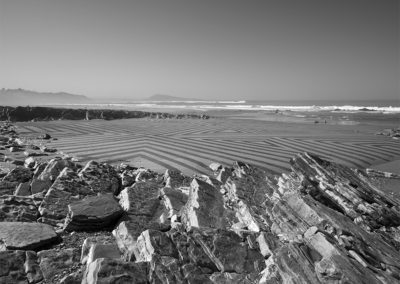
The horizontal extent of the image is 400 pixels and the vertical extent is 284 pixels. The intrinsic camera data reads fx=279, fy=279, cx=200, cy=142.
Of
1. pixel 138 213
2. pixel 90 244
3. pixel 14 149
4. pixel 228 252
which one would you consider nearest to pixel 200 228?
pixel 228 252

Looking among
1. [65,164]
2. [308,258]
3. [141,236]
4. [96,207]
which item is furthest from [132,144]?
[308,258]

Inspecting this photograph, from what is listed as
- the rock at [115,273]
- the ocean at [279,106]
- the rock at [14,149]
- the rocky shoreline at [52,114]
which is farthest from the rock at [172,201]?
the ocean at [279,106]

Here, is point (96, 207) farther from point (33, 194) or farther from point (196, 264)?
point (196, 264)

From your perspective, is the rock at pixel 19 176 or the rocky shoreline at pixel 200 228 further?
the rock at pixel 19 176

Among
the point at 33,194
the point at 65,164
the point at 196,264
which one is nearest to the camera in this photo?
the point at 196,264

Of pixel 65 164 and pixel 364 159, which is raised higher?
pixel 65 164

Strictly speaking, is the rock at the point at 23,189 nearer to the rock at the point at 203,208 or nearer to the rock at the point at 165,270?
the rock at the point at 203,208
